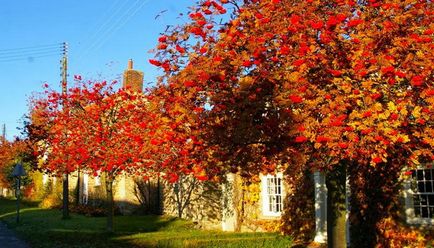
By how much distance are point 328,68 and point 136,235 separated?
39.9 ft

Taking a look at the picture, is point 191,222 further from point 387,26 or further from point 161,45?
point 387,26

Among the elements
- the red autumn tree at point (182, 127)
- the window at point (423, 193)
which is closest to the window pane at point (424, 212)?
the window at point (423, 193)

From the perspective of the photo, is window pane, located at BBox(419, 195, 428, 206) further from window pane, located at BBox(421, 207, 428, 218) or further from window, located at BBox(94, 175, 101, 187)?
window, located at BBox(94, 175, 101, 187)

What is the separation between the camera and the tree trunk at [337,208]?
9047mm

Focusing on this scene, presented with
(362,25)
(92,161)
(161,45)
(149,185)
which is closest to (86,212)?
(149,185)

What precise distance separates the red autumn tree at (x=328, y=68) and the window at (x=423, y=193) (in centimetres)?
584

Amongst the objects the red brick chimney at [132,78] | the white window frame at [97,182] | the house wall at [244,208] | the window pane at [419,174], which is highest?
the red brick chimney at [132,78]

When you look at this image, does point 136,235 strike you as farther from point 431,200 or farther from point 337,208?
point 337,208

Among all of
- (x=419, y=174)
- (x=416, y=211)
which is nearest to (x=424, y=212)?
(x=416, y=211)

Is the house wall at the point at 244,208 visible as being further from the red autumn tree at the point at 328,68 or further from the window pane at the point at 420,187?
the red autumn tree at the point at 328,68

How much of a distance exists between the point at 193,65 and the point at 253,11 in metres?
1.27

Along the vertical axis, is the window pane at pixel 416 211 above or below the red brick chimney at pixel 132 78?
below

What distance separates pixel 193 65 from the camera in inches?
287

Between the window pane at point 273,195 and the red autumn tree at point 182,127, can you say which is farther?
the window pane at point 273,195
